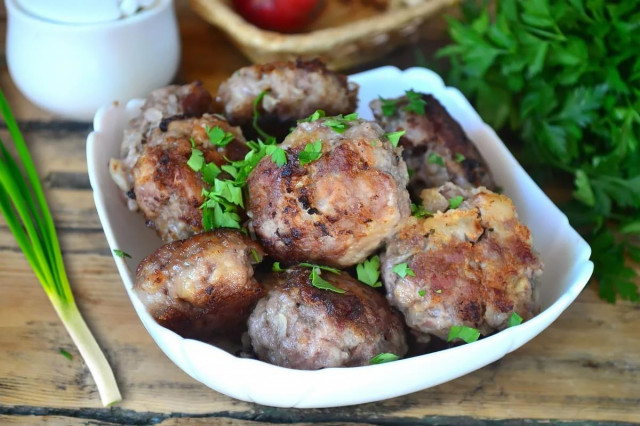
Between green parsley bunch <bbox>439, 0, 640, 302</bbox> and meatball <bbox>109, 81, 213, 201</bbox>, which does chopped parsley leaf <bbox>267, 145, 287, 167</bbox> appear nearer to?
meatball <bbox>109, 81, 213, 201</bbox>

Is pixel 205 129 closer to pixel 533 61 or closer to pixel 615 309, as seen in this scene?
pixel 533 61

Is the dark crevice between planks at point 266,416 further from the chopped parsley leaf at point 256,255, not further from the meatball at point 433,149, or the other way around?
the meatball at point 433,149

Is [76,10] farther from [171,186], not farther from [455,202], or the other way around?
[455,202]

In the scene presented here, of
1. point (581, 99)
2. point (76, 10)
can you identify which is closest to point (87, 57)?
point (76, 10)

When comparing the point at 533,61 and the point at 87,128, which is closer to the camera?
the point at 533,61

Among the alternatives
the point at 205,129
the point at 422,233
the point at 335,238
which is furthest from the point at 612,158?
the point at 205,129

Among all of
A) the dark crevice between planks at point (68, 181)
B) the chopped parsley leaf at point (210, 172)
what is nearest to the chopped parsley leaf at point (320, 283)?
the chopped parsley leaf at point (210, 172)

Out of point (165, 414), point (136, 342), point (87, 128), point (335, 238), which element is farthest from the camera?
point (87, 128)
